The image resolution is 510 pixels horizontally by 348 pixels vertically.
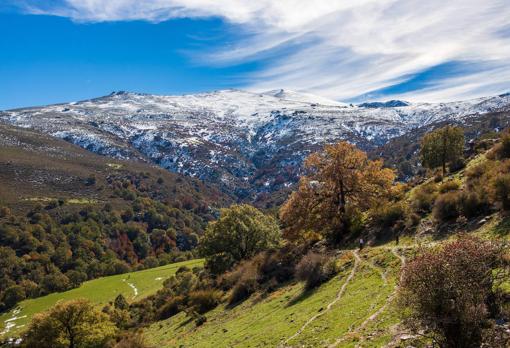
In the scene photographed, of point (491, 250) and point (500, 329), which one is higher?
point (491, 250)

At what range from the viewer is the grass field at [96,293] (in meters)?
106

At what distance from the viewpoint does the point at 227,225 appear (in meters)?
65.6

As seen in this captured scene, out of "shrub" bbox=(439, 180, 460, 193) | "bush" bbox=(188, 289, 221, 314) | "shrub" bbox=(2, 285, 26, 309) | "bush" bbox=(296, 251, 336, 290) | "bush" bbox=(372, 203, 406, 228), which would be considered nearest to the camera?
"bush" bbox=(296, 251, 336, 290)

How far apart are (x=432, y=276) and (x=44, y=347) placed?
170 ft

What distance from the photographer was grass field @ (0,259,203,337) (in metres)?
106

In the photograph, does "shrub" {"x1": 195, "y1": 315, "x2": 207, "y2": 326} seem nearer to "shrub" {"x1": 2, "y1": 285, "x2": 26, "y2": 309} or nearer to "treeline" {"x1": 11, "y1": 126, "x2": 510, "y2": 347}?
"treeline" {"x1": 11, "y1": 126, "x2": 510, "y2": 347}

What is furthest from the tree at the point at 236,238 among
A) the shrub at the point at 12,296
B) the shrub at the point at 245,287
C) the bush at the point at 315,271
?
the shrub at the point at 12,296

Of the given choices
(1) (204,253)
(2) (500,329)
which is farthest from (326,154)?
(2) (500,329)

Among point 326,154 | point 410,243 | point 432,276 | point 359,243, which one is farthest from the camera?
point 326,154

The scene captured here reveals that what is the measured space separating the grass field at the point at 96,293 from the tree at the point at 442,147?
7270 cm

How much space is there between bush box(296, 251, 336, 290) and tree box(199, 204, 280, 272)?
98.5 ft

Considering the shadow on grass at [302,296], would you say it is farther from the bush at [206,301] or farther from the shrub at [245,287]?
the bush at [206,301]

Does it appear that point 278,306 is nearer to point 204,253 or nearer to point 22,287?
point 204,253

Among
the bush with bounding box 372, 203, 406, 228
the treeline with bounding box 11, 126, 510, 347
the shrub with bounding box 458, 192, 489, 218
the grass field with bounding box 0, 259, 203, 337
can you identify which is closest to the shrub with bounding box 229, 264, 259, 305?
the treeline with bounding box 11, 126, 510, 347
